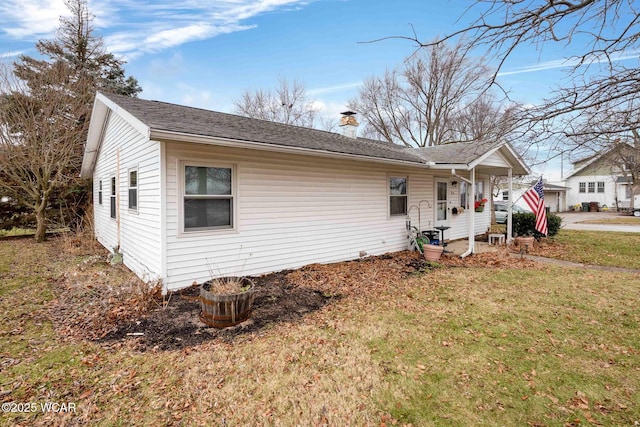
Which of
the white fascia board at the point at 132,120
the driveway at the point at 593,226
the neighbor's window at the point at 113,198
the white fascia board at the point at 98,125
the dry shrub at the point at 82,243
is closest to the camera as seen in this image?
the white fascia board at the point at 132,120

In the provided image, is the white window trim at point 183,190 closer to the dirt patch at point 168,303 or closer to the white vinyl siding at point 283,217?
the white vinyl siding at point 283,217

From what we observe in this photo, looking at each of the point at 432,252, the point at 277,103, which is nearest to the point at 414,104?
the point at 277,103

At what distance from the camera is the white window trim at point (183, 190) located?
5379mm

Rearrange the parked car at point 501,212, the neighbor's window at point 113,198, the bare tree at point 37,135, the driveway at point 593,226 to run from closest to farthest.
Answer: the neighbor's window at point 113,198, the bare tree at point 37,135, the driveway at point 593,226, the parked car at point 501,212

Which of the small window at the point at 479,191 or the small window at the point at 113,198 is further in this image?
the small window at the point at 479,191

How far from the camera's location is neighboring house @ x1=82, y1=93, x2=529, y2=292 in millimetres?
5352

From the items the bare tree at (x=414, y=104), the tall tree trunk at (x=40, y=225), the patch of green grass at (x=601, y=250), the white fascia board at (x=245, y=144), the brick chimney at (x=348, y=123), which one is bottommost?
the patch of green grass at (x=601, y=250)

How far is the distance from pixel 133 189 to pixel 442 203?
374 inches

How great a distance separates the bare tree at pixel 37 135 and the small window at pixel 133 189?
745 centimetres

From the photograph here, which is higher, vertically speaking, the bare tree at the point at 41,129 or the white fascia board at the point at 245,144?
the bare tree at the point at 41,129

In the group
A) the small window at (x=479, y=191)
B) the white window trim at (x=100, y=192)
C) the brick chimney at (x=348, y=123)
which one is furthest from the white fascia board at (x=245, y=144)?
the white window trim at (x=100, y=192)

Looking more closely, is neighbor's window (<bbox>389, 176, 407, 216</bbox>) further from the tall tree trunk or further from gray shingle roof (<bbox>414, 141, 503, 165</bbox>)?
the tall tree trunk

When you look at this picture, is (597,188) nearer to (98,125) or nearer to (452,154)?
(452,154)

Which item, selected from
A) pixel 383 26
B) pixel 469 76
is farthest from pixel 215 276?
pixel 469 76
